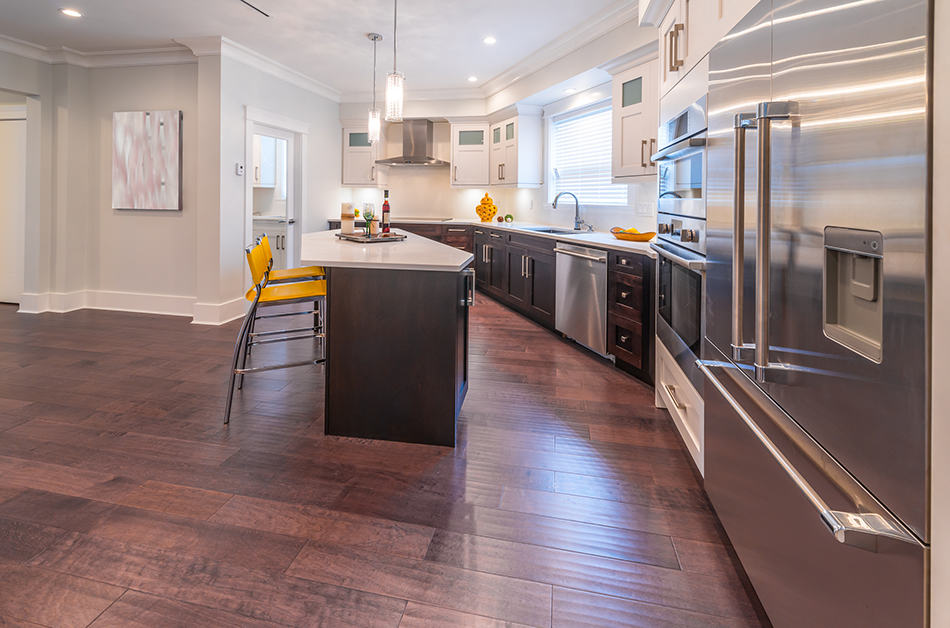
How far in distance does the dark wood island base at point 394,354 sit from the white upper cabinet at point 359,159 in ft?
18.2

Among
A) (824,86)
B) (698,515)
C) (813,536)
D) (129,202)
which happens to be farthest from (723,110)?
(129,202)

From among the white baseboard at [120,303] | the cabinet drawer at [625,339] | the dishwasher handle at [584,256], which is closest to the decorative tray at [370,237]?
the dishwasher handle at [584,256]

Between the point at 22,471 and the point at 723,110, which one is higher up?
the point at 723,110

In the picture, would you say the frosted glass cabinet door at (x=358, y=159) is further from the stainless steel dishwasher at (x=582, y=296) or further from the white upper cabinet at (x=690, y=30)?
the white upper cabinet at (x=690, y=30)

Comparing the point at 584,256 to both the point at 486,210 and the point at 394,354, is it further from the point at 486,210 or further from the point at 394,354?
the point at 486,210

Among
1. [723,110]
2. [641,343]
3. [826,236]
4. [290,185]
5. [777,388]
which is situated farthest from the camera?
[290,185]

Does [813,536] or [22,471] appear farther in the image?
[22,471]

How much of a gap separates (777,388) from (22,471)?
2685 mm

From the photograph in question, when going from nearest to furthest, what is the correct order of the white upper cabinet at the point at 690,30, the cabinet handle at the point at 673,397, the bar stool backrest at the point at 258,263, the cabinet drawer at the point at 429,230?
the white upper cabinet at the point at 690,30 → the cabinet handle at the point at 673,397 → the bar stool backrest at the point at 258,263 → the cabinet drawer at the point at 429,230

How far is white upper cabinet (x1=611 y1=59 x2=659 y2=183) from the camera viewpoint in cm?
402

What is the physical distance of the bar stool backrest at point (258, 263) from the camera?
281 cm

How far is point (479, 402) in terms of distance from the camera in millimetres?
3145

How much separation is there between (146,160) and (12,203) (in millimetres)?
1953

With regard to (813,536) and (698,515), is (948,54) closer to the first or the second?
(813,536)
